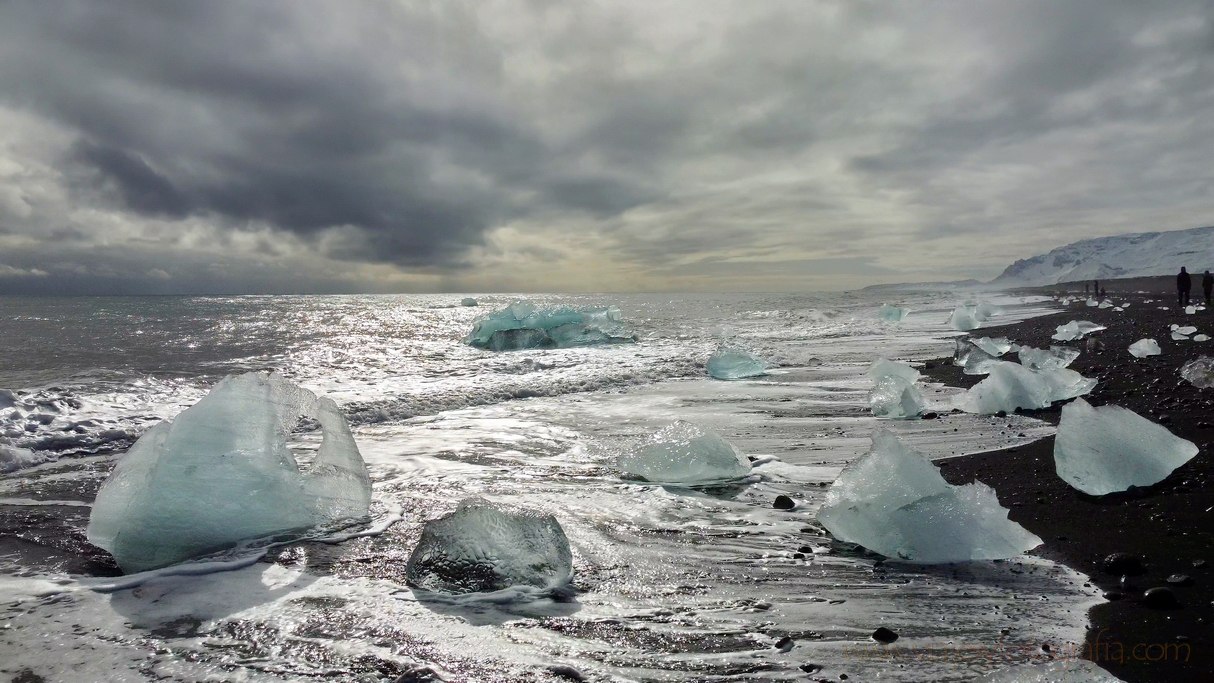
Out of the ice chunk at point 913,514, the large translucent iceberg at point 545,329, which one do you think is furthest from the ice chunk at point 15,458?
the large translucent iceberg at point 545,329

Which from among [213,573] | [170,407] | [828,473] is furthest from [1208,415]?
[170,407]

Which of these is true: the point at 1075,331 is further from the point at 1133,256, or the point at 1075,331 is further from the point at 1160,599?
the point at 1133,256

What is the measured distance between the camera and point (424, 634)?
7.61ft

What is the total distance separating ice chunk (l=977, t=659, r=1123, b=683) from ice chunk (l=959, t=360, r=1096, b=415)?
15.3 feet

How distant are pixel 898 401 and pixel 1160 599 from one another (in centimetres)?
397

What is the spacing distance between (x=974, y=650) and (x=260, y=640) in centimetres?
265

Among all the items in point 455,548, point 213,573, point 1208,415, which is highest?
point 1208,415

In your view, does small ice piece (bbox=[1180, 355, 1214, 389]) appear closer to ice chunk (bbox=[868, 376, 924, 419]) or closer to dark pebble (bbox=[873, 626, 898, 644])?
ice chunk (bbox=[868, 376, 924, 419])

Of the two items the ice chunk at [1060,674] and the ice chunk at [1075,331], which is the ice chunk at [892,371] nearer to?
the ice chunk at [1060,674]

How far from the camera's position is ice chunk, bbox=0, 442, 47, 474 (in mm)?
5277

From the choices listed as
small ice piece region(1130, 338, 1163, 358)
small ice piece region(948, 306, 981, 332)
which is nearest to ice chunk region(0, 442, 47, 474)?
small ice piece region(1130, 338, 1163, 358)

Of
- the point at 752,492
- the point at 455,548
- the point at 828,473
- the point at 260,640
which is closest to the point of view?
the point at 260,640

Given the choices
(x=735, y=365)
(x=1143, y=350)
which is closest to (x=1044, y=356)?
(x=1143, y=350)

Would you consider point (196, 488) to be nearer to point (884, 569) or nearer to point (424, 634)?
point (424, 634)
